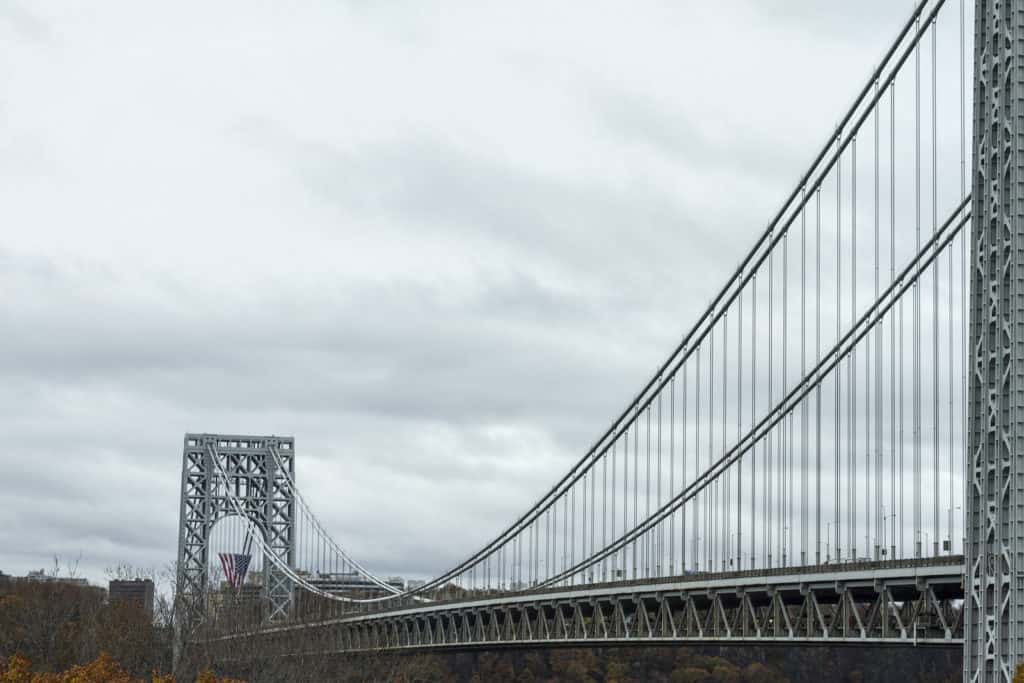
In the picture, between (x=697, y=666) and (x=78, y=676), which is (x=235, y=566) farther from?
(x=78, y=676)

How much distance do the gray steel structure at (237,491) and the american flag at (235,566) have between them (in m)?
7.00

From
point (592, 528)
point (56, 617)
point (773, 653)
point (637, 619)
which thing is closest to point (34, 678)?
point (637, 619)

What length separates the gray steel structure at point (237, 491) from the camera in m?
101

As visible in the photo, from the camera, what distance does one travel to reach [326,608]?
91875mm

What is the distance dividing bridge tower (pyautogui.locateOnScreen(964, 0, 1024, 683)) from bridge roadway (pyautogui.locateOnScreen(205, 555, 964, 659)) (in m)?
2.16

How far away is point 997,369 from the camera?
31.5 m

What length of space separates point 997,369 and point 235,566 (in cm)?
6427

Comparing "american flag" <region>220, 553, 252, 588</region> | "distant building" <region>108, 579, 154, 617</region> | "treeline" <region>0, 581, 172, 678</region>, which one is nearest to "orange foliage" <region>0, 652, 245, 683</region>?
"treeline" <region>0, 581, 172, 678</region>

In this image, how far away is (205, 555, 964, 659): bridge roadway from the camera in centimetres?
3569

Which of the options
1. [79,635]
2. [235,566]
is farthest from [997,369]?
[235,566]

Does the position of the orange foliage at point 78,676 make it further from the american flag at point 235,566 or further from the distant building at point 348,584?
the distant building at point 348,584

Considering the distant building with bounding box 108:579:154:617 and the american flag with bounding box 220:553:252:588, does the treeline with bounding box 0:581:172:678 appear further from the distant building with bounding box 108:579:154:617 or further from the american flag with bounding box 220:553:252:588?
the distant building with bounding box 108:579:154:617

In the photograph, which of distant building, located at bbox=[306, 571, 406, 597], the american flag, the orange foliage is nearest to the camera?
the orange foliage

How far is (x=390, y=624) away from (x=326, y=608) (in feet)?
42.6
